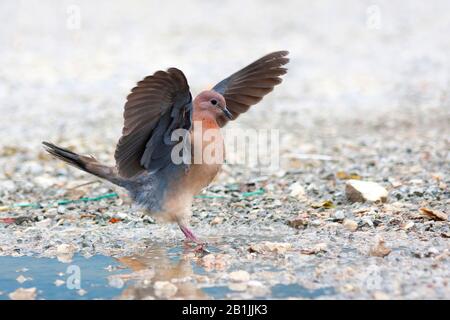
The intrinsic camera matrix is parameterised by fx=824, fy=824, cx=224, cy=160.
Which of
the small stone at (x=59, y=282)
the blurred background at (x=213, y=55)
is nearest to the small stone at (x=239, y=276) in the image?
the small stone at (x=59, y=282)

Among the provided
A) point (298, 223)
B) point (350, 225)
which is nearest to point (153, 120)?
point (298, 223)

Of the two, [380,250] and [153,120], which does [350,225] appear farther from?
[153,120]

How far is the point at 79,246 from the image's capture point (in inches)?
235

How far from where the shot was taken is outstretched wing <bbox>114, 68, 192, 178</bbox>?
5.38m

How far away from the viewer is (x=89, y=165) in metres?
6.39

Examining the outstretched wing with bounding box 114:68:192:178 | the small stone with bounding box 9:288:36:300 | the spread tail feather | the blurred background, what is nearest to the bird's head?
the outstretched wing with bounding box 114:68:192:178

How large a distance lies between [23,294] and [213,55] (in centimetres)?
1316

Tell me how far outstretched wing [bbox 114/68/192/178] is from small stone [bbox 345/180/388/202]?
172 centimetres

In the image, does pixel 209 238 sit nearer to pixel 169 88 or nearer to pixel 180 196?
pixel 180 196

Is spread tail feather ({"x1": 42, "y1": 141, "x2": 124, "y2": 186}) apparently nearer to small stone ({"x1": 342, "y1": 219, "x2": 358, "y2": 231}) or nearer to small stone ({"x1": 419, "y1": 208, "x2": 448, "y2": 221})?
small stone ({"x1": 342, "y1": 219, "x2": 358, "y2": 231})

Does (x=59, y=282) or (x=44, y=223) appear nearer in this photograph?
(x=59, y=282)

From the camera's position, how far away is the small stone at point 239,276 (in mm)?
4875
